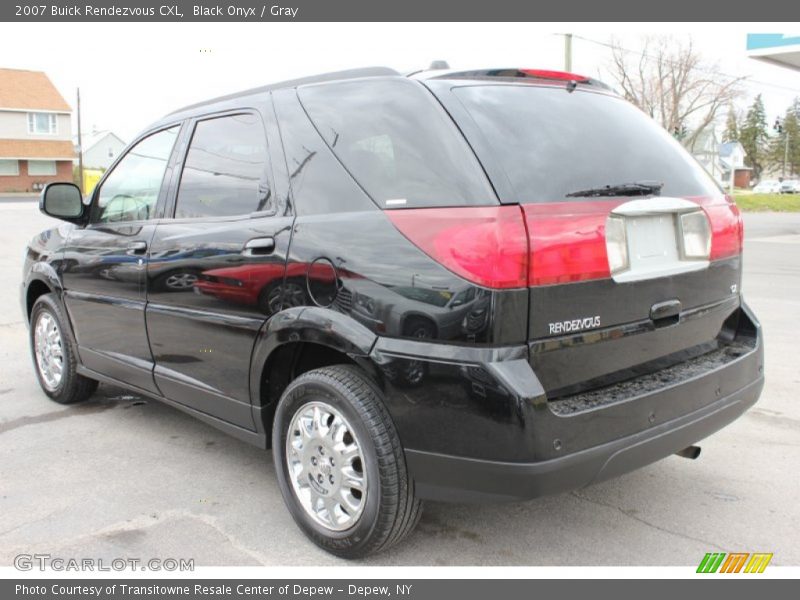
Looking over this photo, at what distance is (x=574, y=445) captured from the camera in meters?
2.49

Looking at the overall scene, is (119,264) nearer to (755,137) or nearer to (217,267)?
(217,267)

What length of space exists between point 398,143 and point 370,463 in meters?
1.20

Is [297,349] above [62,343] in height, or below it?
above

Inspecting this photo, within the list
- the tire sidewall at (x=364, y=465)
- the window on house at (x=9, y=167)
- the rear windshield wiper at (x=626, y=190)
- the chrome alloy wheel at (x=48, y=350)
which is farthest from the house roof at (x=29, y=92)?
the rear windshield wiper at (x=626, y=190)

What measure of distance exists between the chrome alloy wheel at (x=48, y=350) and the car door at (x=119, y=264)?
369 millimetres

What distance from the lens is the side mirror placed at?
179 inches

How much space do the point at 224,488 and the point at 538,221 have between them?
2142 millimetres

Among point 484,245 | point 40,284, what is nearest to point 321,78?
point 484,245

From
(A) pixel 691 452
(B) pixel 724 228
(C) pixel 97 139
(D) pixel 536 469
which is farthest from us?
(C) pixel 97 139

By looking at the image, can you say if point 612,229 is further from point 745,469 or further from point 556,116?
point 745,469

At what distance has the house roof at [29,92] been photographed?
5322 cm

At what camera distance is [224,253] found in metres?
3.34

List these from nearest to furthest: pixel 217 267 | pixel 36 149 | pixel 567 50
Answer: pixel 217 267
pixel 567 50
pixel 36 149

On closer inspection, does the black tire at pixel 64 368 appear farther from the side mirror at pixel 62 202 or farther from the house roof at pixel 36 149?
the house roof at pixel 36 149
